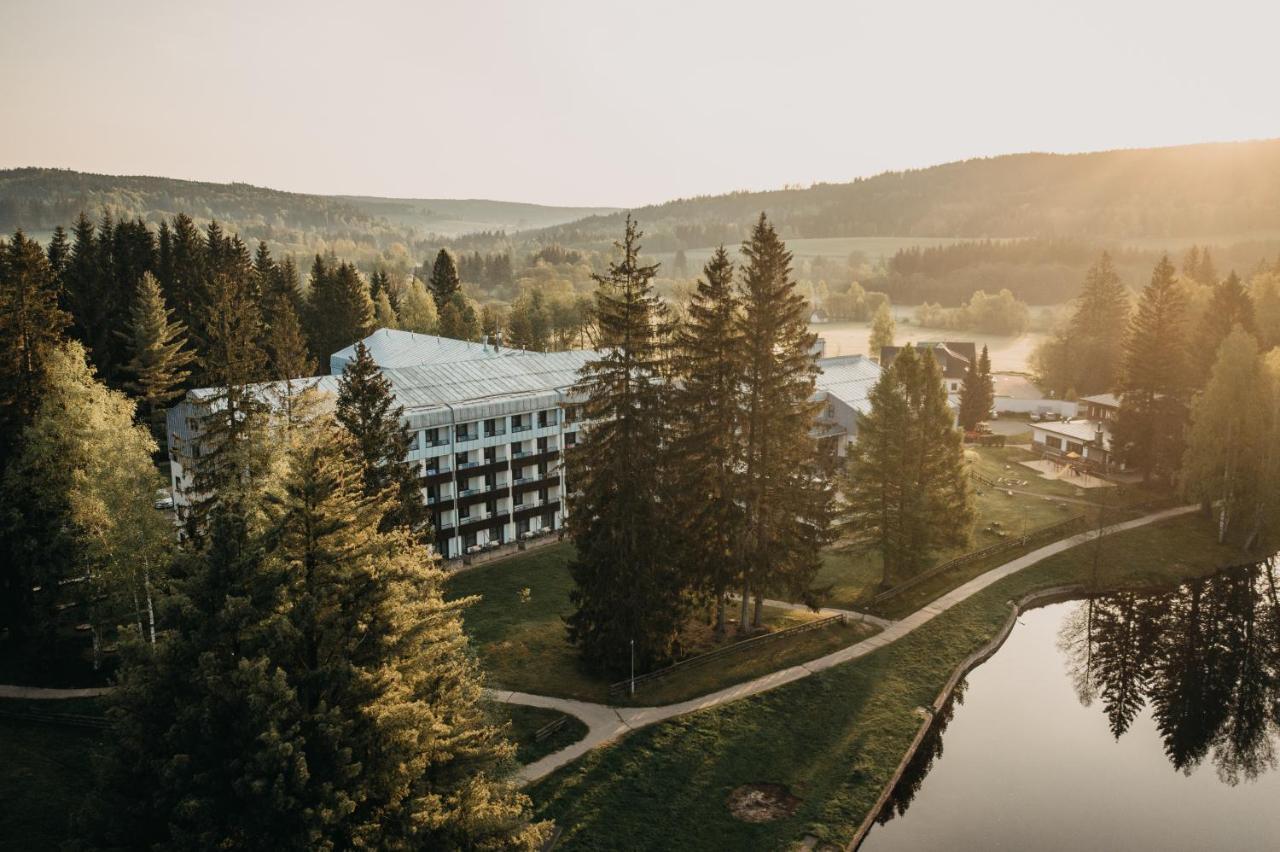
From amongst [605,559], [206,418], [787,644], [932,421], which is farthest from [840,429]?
[206,418]

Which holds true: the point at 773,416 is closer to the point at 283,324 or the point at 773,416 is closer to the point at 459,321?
the point at 283,324

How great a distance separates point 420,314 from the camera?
401 feet

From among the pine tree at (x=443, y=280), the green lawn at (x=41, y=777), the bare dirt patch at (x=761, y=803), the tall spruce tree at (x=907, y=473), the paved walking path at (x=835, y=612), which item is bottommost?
the bare dirt patch at (x=761, y=803)

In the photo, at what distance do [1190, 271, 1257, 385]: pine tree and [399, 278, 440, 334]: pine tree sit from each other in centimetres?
9222

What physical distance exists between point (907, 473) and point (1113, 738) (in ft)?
62.1

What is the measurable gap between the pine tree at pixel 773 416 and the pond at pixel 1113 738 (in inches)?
487

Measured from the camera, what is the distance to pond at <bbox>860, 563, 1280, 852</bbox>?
3675cm

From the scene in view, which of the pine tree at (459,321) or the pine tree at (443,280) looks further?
the pine tree at (443,280)

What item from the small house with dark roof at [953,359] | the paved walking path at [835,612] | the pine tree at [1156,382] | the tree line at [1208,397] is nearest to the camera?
the paved walking path at [835,612]

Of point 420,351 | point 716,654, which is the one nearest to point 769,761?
point 716,654

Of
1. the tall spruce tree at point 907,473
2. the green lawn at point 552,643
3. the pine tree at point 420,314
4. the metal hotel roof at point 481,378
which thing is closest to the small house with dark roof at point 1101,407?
the tall spruce tree at point 907,473

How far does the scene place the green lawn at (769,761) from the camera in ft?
112

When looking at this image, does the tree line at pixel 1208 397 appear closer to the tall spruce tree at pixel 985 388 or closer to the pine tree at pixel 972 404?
the pine tree at pixel 972 404

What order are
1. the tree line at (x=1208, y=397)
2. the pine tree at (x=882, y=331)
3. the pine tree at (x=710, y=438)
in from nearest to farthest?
the pine tree at (x=710, y=438) < the tree line at (x=1208, y=397) < the pine tree at (x=882, y=331)
